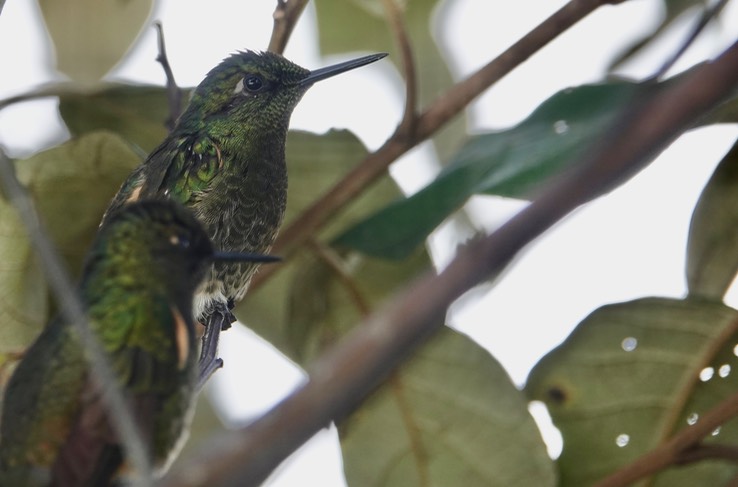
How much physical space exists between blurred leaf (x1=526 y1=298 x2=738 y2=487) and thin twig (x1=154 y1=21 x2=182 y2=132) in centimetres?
120

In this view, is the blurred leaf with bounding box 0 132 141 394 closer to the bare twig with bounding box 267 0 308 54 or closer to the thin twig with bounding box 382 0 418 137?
the bare twig with bounding box 267 0 308 54

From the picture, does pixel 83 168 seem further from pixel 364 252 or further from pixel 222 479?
pixel 222 479

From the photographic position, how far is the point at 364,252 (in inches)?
91.7

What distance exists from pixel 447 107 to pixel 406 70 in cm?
13

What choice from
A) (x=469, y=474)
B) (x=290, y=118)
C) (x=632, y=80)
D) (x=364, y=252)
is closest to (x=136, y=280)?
(x=364, y=252)

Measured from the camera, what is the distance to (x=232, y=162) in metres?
3.34

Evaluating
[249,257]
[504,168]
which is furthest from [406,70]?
[249,257]

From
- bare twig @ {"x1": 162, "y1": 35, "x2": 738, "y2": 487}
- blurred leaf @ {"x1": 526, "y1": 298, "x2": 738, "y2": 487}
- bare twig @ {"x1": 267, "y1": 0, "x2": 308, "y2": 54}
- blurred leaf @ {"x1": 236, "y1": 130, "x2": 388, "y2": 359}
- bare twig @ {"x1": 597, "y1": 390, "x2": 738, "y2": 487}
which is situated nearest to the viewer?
bare twig @ {"x1": 162, "y1": 35, "x2": 738, "y2": 487}

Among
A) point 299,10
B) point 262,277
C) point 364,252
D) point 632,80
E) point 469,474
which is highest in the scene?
point 299,10

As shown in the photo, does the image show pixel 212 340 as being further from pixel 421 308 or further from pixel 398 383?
pixel 421 308

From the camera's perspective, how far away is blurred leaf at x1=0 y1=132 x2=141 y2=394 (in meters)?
2.65

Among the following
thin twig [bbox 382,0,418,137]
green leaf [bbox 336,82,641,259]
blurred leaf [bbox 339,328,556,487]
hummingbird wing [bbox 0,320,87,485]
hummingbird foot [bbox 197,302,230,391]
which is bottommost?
blurred leaf [bbox 339,328,556,487]

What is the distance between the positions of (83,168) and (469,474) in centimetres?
124

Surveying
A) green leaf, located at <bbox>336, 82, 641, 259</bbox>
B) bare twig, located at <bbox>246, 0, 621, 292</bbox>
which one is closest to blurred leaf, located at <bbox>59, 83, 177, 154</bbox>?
bare twig, located at <bbox>246, 0, 621, 292</bbox>
